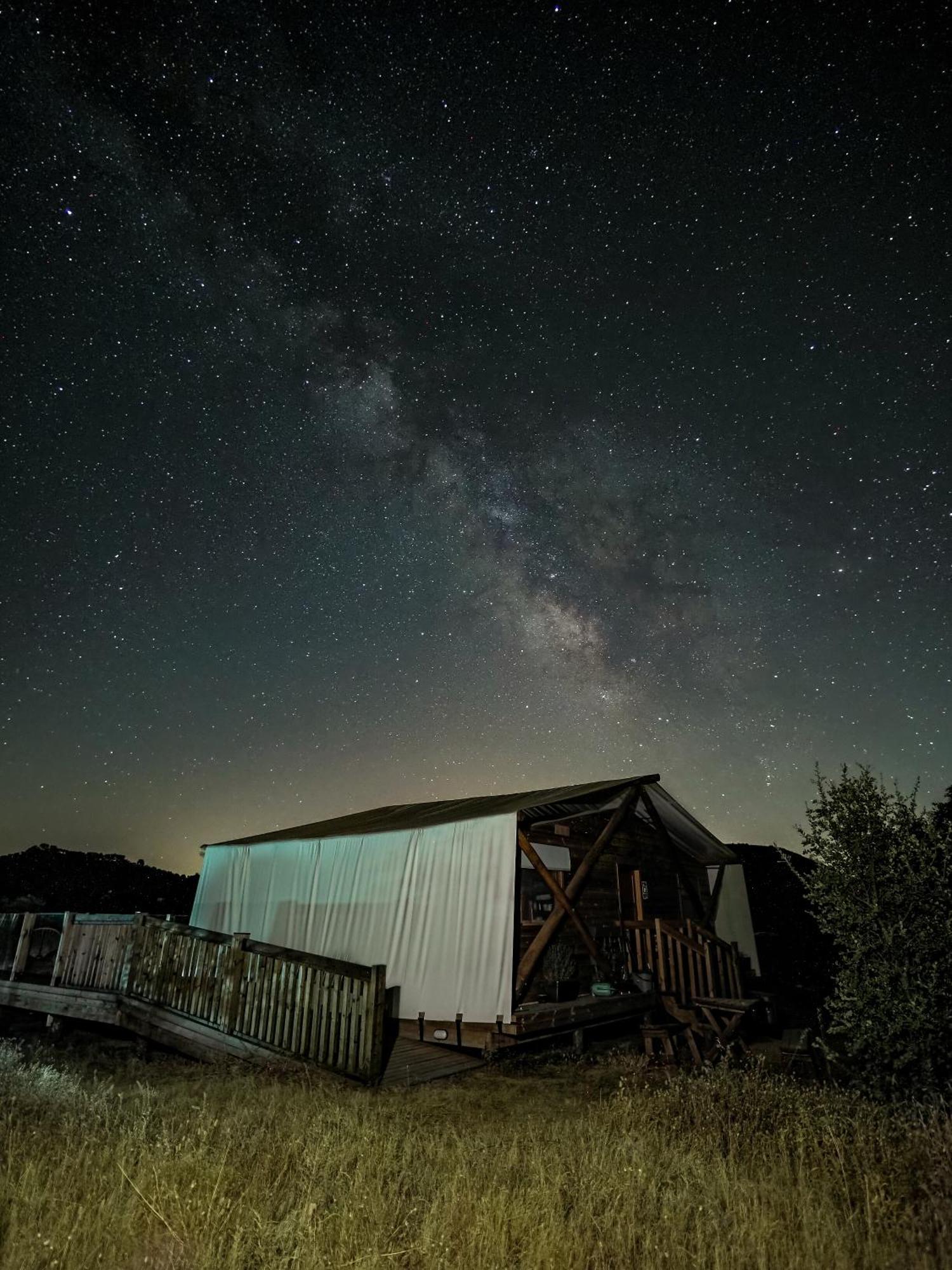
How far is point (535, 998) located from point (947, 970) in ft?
23.8

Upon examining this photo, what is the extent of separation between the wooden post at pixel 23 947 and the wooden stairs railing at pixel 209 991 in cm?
2

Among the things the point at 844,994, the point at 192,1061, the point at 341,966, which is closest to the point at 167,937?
the point at 192,1061

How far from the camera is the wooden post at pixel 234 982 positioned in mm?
9758

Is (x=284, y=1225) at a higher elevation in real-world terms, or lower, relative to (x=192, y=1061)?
higher

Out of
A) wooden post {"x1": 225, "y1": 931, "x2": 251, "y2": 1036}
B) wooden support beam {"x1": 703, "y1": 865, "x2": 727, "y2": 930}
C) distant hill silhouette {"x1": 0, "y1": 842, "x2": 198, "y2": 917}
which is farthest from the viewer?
distant hill silhouette {"x1": 0, "y1": 842, "x2": 198, "y2": 917}

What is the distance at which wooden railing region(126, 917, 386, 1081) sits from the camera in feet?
27.2

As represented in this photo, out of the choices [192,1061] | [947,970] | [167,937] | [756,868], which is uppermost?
[756,868]

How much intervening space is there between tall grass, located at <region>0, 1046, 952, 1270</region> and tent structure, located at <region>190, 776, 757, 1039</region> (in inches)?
173

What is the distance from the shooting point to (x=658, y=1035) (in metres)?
10.7

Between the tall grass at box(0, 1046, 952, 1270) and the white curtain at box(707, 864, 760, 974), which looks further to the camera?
the white curtain at box(707, 864, 760, 974)

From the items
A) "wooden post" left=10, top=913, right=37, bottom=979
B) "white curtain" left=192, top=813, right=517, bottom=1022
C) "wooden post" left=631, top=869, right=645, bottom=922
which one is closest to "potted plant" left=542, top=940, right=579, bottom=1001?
"white curtain" left=192, top=813, right=517, bottom=1022

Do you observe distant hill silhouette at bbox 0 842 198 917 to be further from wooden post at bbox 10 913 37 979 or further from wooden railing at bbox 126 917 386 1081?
wooden railing at bbox 126 917 386 1081

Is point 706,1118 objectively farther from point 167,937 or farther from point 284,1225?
point 167,937

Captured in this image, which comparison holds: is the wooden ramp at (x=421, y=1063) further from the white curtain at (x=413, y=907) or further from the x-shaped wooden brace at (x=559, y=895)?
the x-shaped wooden brace at (x=559, y=895)
